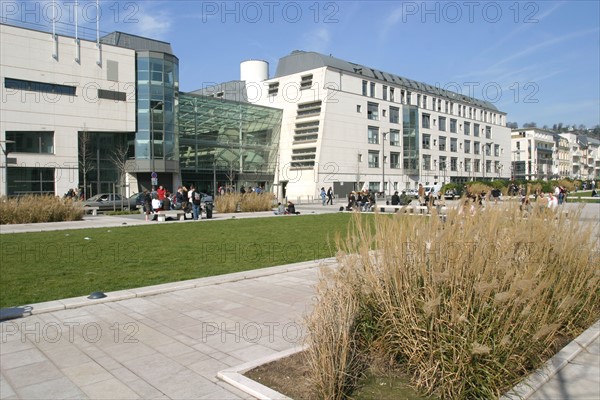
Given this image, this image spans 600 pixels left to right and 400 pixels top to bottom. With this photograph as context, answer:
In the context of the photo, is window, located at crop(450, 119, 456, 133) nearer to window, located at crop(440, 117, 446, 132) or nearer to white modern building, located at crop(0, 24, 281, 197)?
window, located at crop(440, 117, 446, 132)

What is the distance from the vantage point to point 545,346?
444 centimetres

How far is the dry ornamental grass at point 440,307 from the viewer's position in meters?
3.64

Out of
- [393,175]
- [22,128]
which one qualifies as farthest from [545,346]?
[393,175]

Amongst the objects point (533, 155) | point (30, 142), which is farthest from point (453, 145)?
point (30, 142)

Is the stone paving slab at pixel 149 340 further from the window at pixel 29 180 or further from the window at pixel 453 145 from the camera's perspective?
the window at pixel 453 145

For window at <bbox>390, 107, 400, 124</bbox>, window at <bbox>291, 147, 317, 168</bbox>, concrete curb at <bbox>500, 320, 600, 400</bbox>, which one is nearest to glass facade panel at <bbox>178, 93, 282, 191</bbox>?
window at <bbox>291, 147, 317, 168</bbox>

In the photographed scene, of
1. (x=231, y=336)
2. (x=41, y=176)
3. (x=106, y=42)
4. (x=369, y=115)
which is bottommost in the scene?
(x=231, y=336)

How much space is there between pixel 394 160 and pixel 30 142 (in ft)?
164

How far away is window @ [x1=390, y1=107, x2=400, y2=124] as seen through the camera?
70.4 metres

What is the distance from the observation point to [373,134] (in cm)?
6762

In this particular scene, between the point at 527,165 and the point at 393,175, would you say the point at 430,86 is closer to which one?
the point at 393,175

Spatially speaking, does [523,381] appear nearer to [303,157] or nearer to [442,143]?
[303,157]

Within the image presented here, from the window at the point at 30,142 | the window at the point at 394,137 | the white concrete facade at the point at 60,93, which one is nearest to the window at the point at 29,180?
the white concrete facade at the point at 60,93

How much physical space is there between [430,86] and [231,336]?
83.3 m
